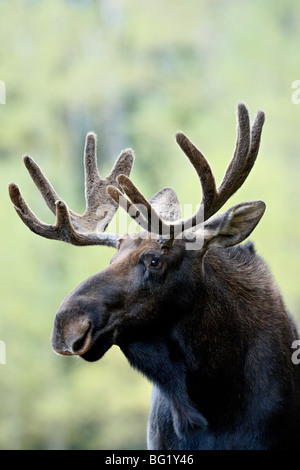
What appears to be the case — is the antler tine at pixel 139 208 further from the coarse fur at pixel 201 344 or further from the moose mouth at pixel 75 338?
the moose mouth at pixel 75 338

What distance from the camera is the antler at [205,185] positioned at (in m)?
4.75

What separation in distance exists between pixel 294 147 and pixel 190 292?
12.1m

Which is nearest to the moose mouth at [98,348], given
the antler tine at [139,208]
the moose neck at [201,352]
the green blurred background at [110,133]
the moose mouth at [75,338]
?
the moose mouth at [75,338]

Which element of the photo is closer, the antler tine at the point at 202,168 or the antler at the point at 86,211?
the antler tine at the point at 202,168

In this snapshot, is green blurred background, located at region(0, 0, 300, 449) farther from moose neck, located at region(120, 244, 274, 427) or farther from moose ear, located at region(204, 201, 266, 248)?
moose ear, located at region(204, 201, 266, 248)

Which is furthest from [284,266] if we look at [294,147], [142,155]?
[142,155]

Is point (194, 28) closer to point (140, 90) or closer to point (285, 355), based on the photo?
point (140, 90)

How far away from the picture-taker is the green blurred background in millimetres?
16141

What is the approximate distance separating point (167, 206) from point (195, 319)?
0.85 m

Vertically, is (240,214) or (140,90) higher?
(140,90)

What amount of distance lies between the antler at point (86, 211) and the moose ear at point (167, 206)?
0.29 metres

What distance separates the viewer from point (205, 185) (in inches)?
195

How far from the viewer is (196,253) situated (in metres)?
5.04

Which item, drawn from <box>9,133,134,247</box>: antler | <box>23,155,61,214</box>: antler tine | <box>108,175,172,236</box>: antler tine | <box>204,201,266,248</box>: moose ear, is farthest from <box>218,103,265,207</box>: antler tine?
<box>23,155,61,214</box>: antler tine
